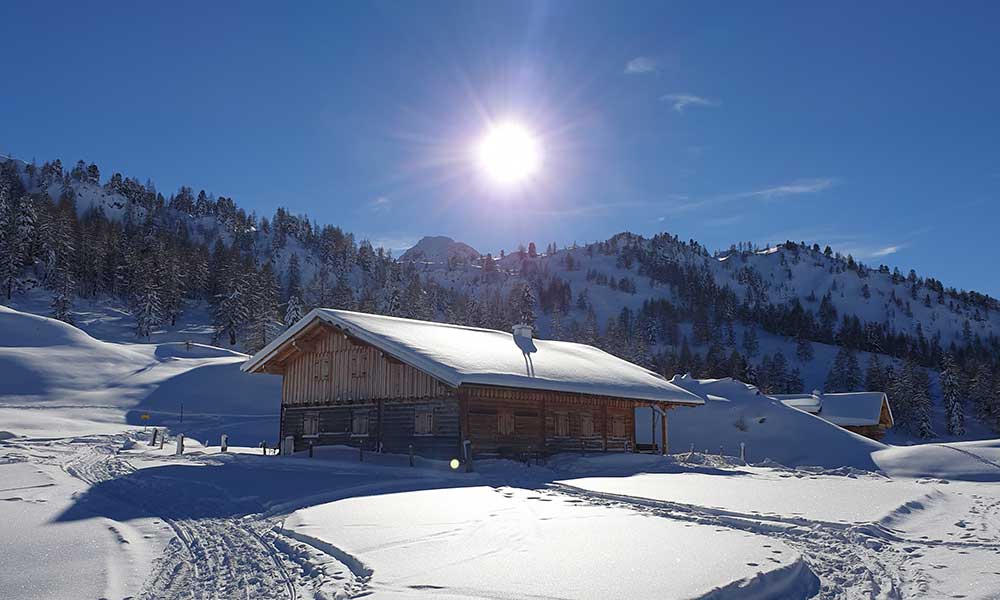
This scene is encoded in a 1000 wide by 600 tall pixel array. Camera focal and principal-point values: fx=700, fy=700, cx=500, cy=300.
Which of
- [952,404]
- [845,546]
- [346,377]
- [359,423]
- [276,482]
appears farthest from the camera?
[952,404]

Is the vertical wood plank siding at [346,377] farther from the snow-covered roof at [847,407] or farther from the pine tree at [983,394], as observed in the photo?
the pine tree at [983,394]

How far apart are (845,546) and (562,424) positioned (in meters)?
17.8

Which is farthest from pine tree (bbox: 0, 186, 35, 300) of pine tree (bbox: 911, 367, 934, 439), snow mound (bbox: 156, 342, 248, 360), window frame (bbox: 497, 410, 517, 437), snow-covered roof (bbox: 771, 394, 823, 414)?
pine tree (bbox: 911, 367, 934, 439)

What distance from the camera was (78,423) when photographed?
37.4 metres

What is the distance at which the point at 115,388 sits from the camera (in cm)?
4772

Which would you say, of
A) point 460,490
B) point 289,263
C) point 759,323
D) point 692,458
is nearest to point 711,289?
point 759,323

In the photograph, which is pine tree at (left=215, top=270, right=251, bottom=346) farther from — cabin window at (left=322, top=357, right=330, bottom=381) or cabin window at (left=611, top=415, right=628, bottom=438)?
cabin window at (left=611, top=415, right=628, bottom=438)

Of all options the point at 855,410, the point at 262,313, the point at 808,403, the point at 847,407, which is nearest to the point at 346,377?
the point at 808,403

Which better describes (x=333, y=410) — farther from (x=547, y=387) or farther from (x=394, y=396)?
(x=547, y=387)

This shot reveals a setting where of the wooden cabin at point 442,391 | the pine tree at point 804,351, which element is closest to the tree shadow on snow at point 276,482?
the wooden cabin at point 442,391

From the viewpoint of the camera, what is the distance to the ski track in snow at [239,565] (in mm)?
7359

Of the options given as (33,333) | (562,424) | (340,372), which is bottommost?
(562,424)

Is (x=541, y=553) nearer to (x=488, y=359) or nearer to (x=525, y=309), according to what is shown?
(x=488, y=359)

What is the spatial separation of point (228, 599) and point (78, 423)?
36301 millimetres
